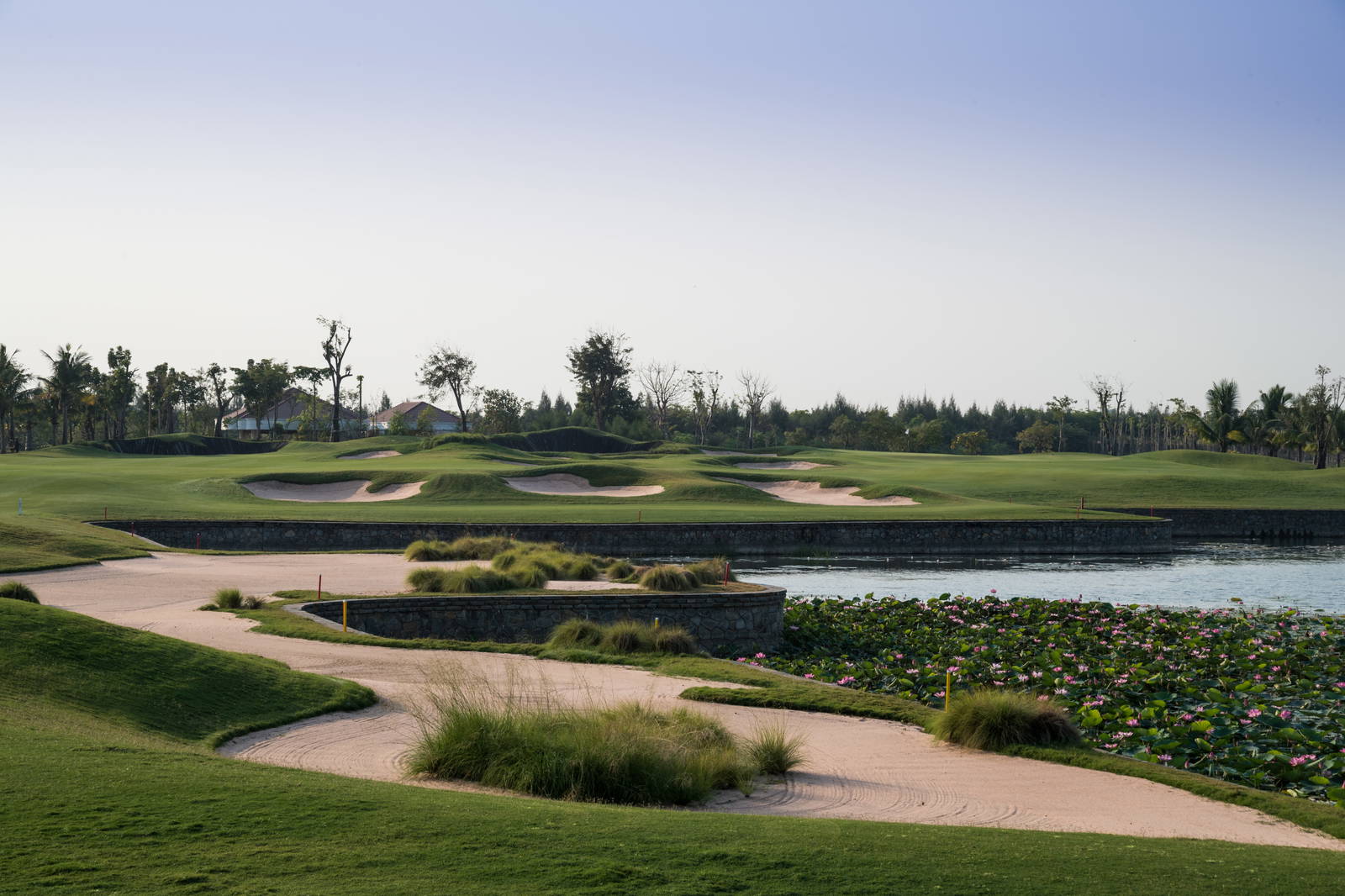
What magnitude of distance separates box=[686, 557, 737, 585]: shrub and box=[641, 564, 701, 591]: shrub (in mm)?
552

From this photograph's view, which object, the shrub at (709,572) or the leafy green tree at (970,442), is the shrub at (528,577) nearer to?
→ the shrub at (709,572)

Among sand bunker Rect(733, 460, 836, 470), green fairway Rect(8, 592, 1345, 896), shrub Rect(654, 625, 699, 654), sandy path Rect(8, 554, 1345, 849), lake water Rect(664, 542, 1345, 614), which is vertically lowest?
lake water Rect(664, 542, 1345, 614)

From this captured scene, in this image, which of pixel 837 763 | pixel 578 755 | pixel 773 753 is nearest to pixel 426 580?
pixel 837 763

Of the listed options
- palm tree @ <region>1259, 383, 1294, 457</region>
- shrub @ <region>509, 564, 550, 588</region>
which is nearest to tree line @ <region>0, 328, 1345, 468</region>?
palm tree @ <region>1259, 383, 1294, 457</region>

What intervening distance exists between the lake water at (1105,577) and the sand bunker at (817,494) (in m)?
9.80

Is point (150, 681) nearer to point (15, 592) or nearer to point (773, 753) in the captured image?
point (773, 753)

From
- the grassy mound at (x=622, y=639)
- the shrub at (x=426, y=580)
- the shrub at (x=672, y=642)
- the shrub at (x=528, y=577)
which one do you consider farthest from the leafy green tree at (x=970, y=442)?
the grassy mound at (x=622, y=639)

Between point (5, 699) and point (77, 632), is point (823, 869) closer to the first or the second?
point (5, 699)

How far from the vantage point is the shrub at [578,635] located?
1862 centimetres

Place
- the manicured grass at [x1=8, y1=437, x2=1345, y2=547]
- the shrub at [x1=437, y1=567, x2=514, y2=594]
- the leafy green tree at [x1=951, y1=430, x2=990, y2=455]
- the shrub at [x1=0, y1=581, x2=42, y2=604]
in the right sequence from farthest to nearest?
1. the leafy green tree at [x1=951, y1=430, x2=990, y2=455]
2. the manicured grass at [x1=8, y1=437, x2=1345, y2=547]
3. the shrub at [x1=437, y1=567, x2=514, y2=594]
4. the shrub at [x1=0, y1=581, x2=42, y2=604]

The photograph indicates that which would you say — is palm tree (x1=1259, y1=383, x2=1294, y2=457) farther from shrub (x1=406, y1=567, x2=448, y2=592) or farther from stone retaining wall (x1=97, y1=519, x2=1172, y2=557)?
shrub (x1=406, y1=567, x2=448, y2=592)

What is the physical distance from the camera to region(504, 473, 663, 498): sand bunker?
5256 centimetres

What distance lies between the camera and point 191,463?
6338 centimetres

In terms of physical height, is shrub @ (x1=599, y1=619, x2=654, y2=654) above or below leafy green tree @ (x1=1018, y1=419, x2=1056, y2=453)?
below
